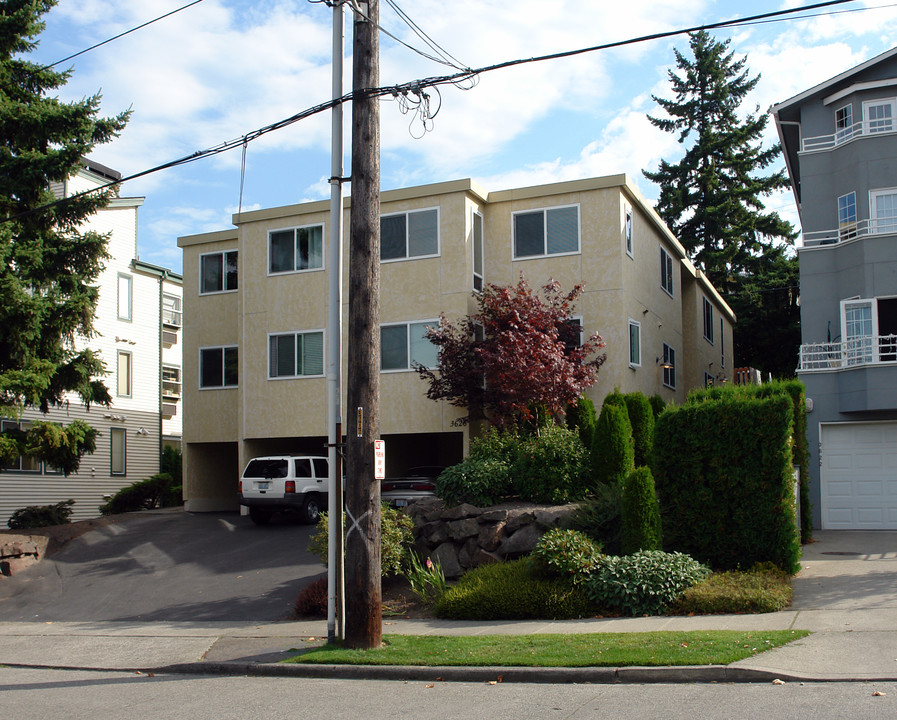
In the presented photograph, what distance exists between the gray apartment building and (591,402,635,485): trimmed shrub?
27.2 ft

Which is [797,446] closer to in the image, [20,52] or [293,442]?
[293,442]

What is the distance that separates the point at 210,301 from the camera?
25500 mm

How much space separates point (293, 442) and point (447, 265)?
23.7ft

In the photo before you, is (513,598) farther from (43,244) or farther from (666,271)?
(666,271)

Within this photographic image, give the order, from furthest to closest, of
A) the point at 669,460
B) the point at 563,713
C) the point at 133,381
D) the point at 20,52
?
1. the point at 133,381
2. the point at 20,52
3. the point at 669,460
4. the point at 563,713

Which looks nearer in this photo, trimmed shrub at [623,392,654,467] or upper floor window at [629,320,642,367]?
trimmed shrub at [623,392,654,467]

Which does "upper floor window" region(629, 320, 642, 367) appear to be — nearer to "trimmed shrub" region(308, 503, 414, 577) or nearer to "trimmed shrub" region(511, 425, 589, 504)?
"trimmed shrub" region(511, 425, 589, 504)

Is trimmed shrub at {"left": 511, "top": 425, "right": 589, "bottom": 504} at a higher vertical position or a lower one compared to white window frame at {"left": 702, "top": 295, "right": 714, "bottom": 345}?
lower

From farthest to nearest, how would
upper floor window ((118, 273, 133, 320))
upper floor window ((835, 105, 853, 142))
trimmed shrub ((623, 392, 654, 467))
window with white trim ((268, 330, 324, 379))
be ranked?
upper floor window ((118, 273, 133, 320)) → window with white trim ((268, 330, 324, 379)) → upper floor window ((835, 105, 853, 142)) → trimmed shrub ((623, 392, 654, 467))

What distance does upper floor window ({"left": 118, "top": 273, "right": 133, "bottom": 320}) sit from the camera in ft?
102

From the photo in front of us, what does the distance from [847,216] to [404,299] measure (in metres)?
11.3

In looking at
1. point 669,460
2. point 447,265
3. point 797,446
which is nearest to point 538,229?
point 447,265

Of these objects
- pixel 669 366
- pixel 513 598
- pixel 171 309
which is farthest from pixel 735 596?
pixel 171 309

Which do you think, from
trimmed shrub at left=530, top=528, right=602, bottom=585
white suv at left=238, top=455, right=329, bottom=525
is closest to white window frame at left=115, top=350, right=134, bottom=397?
white suv at left=238, top=455, right=329, bottom=525
